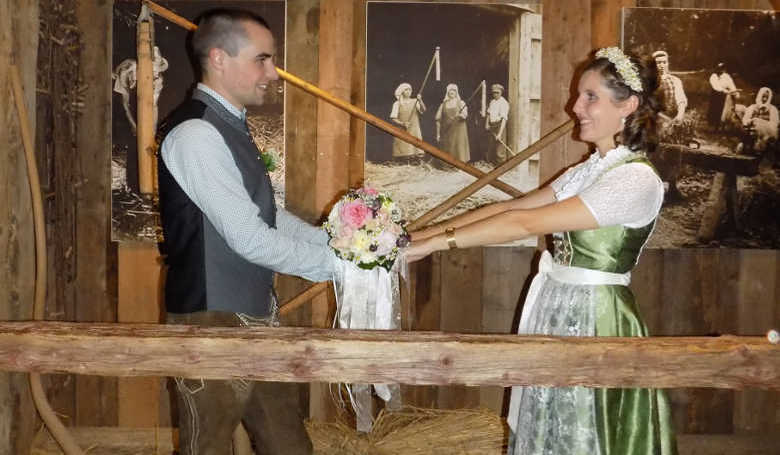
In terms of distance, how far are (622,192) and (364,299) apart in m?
0.91

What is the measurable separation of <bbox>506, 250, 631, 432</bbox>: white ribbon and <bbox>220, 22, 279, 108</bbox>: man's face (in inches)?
46.6

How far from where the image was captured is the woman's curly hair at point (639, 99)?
2699 millimetres

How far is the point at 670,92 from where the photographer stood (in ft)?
13.8

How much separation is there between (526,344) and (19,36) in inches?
106

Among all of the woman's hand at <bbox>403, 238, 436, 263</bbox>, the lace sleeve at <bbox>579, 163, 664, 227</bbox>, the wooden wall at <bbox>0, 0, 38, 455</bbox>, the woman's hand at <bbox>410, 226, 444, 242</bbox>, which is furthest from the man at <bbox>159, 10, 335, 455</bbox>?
the wooden wall at <bbox>0, 0, 38, 455</bbox>

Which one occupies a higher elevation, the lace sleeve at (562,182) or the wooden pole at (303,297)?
the lace sleeve at (562,182)

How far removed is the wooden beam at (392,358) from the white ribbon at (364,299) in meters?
Answer: 0.31

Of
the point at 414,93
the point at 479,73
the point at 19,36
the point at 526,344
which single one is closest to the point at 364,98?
the point at 414,93

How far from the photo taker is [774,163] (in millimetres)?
4230

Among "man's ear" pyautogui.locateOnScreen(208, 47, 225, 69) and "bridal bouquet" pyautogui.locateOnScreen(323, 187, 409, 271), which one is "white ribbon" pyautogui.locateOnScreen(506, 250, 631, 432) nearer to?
"bridal bouquet" pyautogui.locateOnScreen(323, 187, 409, 271)

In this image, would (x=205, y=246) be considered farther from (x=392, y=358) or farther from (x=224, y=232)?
(x=392, y=358)

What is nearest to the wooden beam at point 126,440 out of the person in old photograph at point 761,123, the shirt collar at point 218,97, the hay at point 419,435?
the hay at point 419,435

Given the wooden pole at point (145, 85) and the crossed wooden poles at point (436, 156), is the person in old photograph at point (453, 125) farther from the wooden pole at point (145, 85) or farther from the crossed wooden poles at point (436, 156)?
the wooden pole at point (145, 85)

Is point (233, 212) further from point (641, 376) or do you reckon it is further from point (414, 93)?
point (414, 93)
